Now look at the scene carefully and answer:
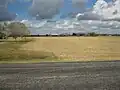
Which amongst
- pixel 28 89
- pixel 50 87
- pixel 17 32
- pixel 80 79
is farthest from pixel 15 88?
pixel 17 32

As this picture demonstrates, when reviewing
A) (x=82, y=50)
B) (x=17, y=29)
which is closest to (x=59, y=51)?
(x=82, y=50)

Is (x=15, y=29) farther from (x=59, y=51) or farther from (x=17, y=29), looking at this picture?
(x=59, y=51)

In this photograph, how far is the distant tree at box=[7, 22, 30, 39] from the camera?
163 meters

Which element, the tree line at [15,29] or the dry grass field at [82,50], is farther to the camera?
the tree line at [15,29]

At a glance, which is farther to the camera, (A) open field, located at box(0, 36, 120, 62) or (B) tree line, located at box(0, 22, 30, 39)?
(B) tree line, located at box(0, 22, 30, 39)

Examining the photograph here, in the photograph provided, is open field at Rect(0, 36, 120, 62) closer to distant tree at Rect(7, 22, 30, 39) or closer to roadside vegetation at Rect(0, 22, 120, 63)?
roadside vegetation at Rect(0, 22, 120, 63)

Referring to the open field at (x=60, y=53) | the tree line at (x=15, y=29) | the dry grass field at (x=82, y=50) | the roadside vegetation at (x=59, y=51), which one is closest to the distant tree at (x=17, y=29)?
the tree line at (x=15, y=29)

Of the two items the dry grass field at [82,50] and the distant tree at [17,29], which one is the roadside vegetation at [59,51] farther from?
the distant tree at [17,29]

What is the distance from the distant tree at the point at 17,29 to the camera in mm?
163425

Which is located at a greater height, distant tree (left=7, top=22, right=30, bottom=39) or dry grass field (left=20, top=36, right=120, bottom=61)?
distant tree (left=7, top=22, right=30, bottom=39)

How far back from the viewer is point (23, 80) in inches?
621

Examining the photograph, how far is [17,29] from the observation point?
548 feet

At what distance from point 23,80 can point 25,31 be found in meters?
160

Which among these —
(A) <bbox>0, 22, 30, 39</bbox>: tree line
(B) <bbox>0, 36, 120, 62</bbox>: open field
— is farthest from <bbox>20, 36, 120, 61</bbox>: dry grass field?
(A) <bbox>0, 22, 30, 39</bbox>: tree line
